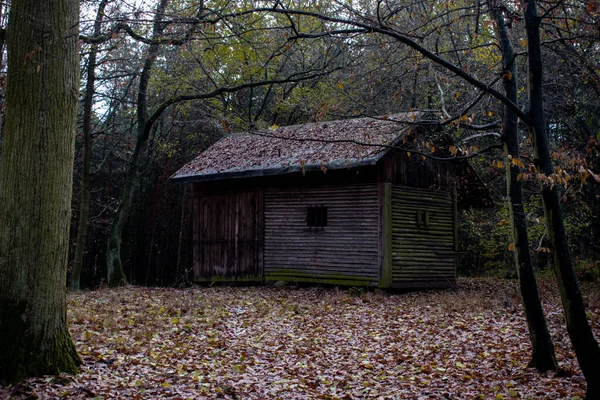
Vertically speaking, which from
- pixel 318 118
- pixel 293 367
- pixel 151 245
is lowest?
pixel 293 367

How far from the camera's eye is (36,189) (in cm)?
586

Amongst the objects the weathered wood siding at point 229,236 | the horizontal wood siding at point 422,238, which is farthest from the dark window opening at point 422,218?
the weathered wood siding at point 229,236

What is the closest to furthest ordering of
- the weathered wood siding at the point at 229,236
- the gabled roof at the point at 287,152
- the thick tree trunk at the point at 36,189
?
the thick tree trunk at the point at 36,189 < the gabled roof at the point at 287,152 < the weathered wood siding at the point at 229,236

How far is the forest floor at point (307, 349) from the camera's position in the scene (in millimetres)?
6395

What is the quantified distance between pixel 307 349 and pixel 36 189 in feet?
15.6

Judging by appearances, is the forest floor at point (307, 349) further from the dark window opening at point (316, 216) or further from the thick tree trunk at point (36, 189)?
the dark window opening at point (316, 216)

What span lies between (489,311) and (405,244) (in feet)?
13.3

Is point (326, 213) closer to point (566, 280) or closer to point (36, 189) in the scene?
point (566, 280)

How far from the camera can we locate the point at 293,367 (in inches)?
302

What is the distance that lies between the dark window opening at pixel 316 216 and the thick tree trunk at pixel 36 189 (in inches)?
408

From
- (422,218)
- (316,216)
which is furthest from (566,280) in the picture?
(316,216)

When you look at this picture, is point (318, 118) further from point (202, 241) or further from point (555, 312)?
point (202, 241)

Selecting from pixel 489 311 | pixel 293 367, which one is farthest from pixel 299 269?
pixel 293 367

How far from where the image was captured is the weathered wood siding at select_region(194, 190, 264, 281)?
56.6 ft
